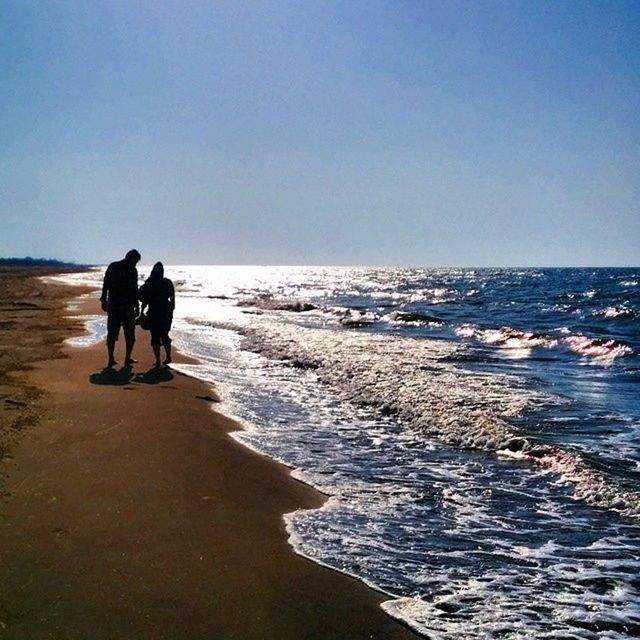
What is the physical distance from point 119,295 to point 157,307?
3.15 ft

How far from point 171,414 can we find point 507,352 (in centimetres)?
1242

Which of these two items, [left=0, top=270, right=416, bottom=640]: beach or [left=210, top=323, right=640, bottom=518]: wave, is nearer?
[left=0, top=270, right=416, bottom=640]: beach

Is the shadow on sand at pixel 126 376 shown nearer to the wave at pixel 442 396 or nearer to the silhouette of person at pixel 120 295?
the silhouette of person at pixel 120 295

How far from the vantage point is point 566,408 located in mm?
8820

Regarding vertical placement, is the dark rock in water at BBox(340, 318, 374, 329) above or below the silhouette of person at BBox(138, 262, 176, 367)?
below

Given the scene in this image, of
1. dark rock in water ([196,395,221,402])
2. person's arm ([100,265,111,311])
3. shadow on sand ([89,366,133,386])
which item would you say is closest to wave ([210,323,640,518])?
dark rock in water ([196,395,221,402])

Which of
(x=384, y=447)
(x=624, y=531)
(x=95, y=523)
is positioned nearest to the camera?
(x=95, y=523)

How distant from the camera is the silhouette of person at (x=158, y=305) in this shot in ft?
37.1

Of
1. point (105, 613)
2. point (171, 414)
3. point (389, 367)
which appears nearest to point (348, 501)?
point (105, 613)

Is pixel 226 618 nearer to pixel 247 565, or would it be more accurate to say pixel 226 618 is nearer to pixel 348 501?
pixel 247 565

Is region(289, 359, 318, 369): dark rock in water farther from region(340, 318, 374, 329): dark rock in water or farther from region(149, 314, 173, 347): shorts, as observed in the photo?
region(340, 318, 374, 329): dark rock in water

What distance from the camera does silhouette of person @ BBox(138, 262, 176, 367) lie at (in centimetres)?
1132

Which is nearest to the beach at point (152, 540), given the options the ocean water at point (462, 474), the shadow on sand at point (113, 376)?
the ocean water at point (462, 474)

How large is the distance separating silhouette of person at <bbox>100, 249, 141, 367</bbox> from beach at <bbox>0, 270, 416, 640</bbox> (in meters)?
3.82
